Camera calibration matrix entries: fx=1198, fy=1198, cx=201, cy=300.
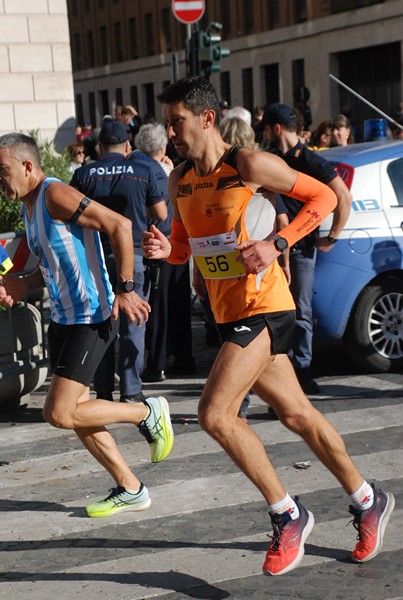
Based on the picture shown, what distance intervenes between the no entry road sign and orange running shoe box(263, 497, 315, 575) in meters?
12.6

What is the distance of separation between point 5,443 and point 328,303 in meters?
2.63

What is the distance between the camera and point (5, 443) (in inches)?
298

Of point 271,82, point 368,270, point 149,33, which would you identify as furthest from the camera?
point 149,33

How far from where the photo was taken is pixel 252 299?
5.09 metres

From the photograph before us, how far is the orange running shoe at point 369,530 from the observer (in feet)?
16.5

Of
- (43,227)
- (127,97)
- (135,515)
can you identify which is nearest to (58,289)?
(43,227)

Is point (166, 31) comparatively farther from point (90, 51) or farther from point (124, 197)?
point (124, 197)

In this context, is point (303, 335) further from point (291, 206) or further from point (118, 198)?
point (118, 198)

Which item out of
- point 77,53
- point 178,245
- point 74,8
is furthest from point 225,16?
point 178,245

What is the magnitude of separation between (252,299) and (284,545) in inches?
40.6

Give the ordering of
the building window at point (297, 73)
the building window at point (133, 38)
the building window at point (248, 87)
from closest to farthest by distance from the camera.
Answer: the building window at point (297, 73) < the building window at point (248, 87) < the building window at point (133, 38)

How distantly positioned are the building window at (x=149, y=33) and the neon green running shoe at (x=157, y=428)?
2600 inches

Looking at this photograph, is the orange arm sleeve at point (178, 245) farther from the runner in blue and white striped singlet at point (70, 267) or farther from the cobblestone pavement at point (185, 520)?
the cobblestone pavement at point (185, 520)

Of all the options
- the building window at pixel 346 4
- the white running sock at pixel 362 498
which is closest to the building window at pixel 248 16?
the building window at pixel 346 4
